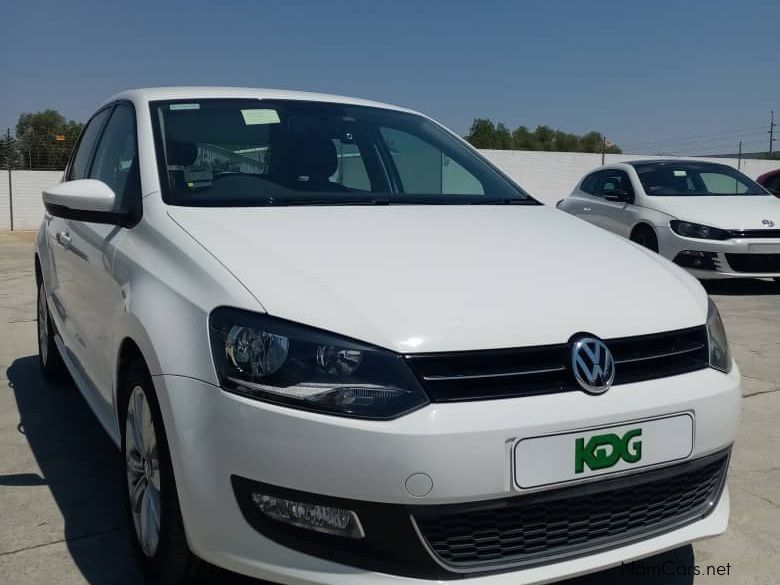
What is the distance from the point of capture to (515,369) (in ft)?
6.05

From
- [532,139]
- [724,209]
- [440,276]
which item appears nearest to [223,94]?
[440,276]

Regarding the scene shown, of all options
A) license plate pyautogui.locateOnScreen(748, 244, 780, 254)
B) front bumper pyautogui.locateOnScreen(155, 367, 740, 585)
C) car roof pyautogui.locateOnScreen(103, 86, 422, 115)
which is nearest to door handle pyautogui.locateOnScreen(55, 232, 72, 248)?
car roof pyautogui.locateOnScreen(103, 86, 422, 115)

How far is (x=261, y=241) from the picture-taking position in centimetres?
219

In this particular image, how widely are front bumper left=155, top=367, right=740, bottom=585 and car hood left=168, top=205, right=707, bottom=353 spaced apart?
0.57ft

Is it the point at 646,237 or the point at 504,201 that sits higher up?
the point at 504,201

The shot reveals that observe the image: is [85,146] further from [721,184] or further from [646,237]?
[721,184]

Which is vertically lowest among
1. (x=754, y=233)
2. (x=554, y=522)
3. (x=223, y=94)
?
(x=554, y=522)

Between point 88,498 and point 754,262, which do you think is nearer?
point 88,498

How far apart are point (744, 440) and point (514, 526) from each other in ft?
7.38

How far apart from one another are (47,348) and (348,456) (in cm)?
336

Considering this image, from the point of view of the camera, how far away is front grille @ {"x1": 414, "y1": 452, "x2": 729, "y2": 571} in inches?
71.4

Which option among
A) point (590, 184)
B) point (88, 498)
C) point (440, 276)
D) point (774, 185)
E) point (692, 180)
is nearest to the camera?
point (440, 276)

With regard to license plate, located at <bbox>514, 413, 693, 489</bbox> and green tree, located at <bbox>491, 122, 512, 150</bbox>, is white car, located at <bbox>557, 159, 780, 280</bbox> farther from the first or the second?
green tree, located at <bbox>491, 122, 512, 150</bbox>

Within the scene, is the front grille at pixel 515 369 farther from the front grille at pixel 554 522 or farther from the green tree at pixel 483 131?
the green tree at pixel 483 131
